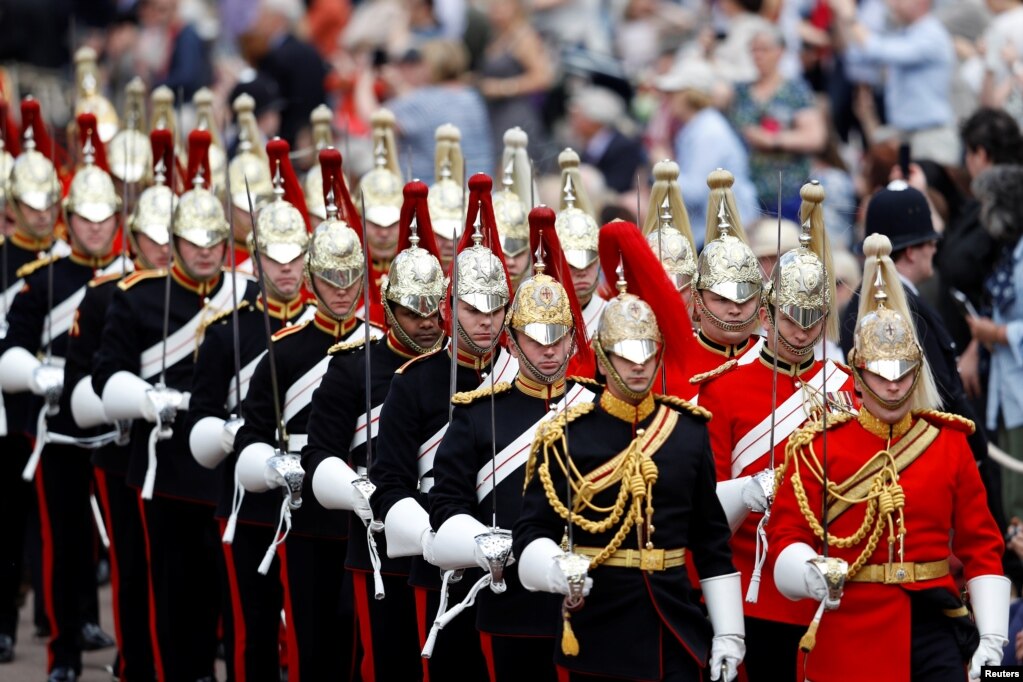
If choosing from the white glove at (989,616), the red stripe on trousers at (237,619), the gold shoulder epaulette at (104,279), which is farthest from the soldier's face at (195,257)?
the white glove at (989,616)

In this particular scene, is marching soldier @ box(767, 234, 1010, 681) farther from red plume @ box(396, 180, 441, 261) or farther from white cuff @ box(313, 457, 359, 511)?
red plume @ box(396, 180, 441, 261)

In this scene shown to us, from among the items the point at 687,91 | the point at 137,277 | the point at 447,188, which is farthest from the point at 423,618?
the point at 687,91

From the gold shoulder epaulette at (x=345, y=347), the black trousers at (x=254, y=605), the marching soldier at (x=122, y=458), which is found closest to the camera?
the gold shoulder epaulette at (x=345, y=347)

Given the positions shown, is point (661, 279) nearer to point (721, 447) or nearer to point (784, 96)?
point (721, 447)

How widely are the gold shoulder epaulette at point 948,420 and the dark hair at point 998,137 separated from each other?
13.0ft

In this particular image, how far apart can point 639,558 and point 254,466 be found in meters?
2.14

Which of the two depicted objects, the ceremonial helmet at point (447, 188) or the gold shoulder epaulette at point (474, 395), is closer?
the gold shoulder epaulette at point (474, 395)

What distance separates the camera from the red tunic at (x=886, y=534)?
7070 millimetres

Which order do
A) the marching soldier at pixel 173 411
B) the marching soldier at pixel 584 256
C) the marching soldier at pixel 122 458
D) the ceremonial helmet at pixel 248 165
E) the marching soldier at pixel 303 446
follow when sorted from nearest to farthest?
the marching soldier at pixel 303 446
the marching soldier at pixel 584 256
the marching soldier at pixel 173 411
the marching soldier at pixel 122 458
the ceremonial helmet at pixel 248 165

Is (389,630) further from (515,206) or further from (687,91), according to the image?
(687,91)

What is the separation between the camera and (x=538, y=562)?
21.5ft

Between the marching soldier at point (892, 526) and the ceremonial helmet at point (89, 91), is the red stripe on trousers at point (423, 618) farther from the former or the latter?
the ceremonial helmet at point (89, 91)

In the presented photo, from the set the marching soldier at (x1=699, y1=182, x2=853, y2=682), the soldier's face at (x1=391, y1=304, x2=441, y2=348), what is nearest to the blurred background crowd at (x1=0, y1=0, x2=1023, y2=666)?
the marching soldier at (x1=699, y1=182, x2=853, y2=682)

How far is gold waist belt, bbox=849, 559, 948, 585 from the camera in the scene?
7.08 metres
